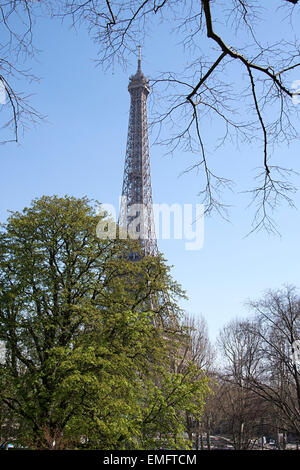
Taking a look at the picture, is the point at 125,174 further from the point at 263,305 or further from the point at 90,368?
the point at 90,368

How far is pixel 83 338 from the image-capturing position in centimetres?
1180

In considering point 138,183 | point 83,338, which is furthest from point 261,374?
point 138,183

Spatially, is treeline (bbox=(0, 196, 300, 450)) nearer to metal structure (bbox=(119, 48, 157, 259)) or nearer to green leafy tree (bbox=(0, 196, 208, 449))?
green leafy tree (bbox=(0, 196, 208, 449))

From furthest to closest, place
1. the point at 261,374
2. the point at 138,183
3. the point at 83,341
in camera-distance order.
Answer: the point at 138,183
the point at 261,374
the point at 83,341

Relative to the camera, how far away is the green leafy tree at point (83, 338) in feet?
34.6

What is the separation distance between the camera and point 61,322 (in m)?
12.3

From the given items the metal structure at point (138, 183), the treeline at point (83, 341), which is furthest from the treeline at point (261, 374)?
the metal structure at point (138, 183)

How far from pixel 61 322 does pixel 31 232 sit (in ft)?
10.9

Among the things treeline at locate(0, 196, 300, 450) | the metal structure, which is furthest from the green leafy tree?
the metal structure

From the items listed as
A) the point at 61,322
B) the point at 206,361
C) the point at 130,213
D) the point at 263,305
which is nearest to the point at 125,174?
the point at 130,213

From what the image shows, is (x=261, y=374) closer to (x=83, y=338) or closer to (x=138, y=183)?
(x=83, y=338)

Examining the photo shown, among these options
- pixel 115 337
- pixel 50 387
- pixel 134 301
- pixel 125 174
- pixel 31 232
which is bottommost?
pixel 50 387

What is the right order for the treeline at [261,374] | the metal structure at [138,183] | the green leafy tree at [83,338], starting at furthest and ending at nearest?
1. the metal structure at [138,183]
2. the treeline at [261,374]
3. the green leafy tree at [83,338]

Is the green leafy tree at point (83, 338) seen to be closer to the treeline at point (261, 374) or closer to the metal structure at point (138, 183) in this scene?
the treeline at point (261, 374)
